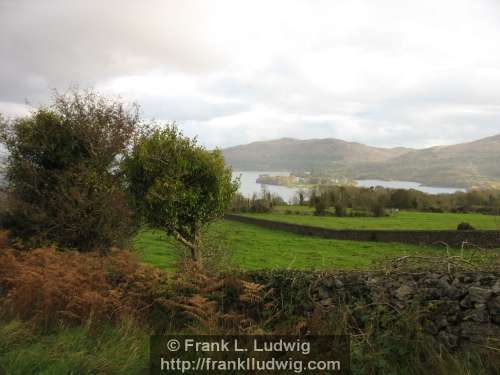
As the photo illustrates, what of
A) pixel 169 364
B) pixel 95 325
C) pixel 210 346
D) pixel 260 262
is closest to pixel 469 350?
pixel 210 346

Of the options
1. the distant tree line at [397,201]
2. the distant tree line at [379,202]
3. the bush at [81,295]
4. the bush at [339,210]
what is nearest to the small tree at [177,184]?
the bush at [81,295]

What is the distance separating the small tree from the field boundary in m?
18.7

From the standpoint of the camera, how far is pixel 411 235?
120 feet

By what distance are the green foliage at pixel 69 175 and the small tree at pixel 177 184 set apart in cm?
248

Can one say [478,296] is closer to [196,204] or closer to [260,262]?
[196,204]

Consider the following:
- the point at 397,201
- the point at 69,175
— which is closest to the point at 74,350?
the point at 69,175

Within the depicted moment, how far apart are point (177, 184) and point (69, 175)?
573 centimetres

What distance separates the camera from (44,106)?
59.7 feet

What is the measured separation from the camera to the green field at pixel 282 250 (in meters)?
23.0

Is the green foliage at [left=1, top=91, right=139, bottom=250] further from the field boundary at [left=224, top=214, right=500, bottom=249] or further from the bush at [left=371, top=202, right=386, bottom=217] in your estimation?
the bush at [left=371, top=202, right=386, bottom=217]

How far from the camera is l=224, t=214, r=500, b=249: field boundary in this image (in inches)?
1294

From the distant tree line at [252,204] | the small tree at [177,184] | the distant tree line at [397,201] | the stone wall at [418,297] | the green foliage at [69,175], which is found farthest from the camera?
the distant tree line at [252,204]

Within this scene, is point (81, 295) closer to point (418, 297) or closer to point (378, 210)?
point (418, 297)

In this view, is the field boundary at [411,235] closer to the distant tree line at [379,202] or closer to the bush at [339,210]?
the bush at [339,210]
